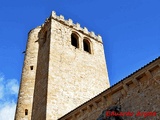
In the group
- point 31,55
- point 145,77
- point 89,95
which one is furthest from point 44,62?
point 145,77

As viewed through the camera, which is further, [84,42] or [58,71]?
[84,42]

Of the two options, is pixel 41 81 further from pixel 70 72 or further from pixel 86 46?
pixel 86 46

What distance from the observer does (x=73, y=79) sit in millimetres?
15000

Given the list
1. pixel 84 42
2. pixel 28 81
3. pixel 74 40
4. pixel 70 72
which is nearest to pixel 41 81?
pixel 28 81

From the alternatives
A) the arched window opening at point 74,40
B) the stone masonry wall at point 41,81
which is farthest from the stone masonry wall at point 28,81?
the arched window opening at point 74,40

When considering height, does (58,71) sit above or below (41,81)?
above

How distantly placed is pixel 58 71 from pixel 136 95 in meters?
7.14

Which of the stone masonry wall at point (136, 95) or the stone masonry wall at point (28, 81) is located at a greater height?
the stone masonry wall at point (28, 81)

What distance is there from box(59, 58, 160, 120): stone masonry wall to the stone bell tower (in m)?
3.65

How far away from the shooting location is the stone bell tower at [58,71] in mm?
13234

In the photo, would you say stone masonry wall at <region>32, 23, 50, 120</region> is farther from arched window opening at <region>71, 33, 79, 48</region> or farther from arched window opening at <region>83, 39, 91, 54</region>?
arched window opening at <region>83, 39, 91, 54</region>

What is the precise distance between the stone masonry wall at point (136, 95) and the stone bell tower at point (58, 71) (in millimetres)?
3650

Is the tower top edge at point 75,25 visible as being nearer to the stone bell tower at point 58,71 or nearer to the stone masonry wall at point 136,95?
the stone bell tower at point 58,71

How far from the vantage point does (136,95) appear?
8.36m
